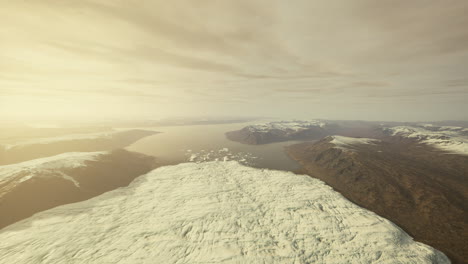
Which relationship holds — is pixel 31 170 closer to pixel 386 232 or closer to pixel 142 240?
pixel 142 240

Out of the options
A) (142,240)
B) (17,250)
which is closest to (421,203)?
(142,240)

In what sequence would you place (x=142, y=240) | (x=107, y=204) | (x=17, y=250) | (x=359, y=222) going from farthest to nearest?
(x=107, y=204) < (x=359, y=222) < (x=142, y=240) < (x=17, y=250)

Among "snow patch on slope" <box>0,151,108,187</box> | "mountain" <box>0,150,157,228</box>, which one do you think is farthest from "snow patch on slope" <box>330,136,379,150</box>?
"snow patch on slope" <box>0,151,108,187</box>

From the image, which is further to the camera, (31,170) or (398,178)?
(398,178)

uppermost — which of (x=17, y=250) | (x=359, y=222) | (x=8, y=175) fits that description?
(x=8, y=175)

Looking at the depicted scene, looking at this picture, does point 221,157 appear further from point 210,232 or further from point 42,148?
point 42,148

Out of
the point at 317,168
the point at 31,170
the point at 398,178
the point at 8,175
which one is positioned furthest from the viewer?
the point at 317,168
